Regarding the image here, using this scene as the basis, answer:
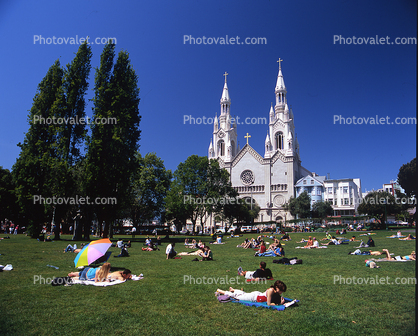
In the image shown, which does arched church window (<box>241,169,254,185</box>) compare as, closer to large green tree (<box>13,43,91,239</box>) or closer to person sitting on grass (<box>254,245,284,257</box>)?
large green tree (<box>13,43,91,239</box>)

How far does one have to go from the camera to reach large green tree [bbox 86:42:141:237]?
2822 cm

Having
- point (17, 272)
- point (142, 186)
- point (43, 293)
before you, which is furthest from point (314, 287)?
point (142, 186)

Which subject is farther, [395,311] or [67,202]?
[67,202]

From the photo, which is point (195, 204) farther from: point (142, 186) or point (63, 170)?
point (63, 170)

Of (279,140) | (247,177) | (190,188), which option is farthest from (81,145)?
(279,140)

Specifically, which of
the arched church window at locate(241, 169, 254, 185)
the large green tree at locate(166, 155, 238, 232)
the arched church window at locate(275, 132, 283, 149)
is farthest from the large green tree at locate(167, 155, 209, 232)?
the arched church window at locate(275, 132, 283, 149)

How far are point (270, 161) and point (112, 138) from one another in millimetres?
64388

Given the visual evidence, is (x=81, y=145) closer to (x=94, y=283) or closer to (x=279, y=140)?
(x=94, y=283)

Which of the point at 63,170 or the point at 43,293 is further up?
the point at 63,170

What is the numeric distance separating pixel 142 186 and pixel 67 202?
2457 cm

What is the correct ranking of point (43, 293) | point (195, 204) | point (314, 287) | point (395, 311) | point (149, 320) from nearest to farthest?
point (149, 320), point (395, 311), point (43, 293), point (314, 287), point (195, 204)

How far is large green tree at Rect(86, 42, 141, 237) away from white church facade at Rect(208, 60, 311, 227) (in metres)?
58.8

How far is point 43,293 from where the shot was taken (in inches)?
310

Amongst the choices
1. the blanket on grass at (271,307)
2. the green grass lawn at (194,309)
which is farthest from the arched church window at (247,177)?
the blanket on grass at (271,307)
